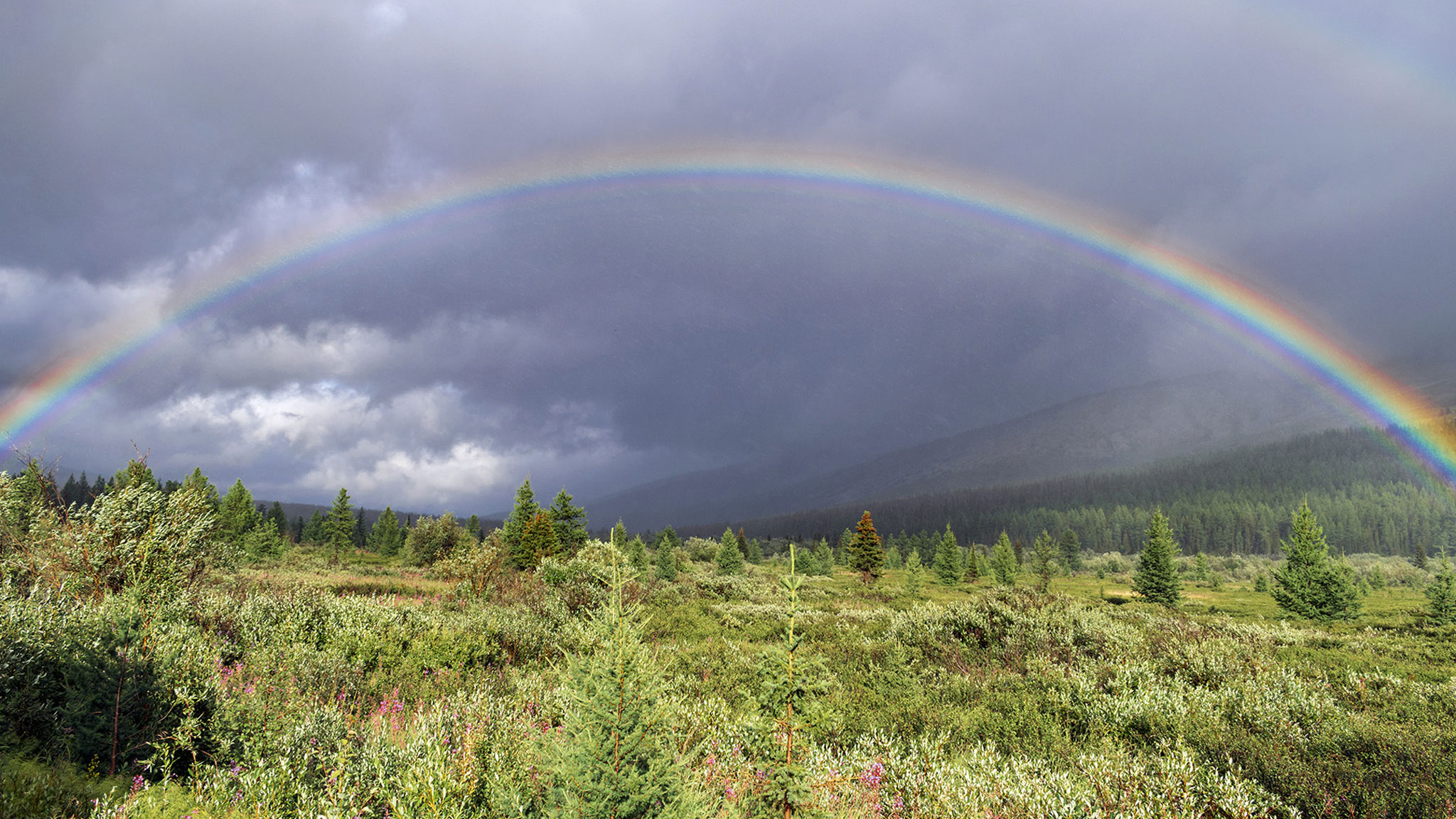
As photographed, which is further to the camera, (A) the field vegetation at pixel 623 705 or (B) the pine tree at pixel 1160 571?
(B) the pine tree at pixel 1160 571

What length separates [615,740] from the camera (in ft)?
14.7

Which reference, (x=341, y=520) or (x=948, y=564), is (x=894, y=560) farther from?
(x=341, y=520)

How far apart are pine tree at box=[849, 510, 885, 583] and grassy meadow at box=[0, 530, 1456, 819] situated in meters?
42.1

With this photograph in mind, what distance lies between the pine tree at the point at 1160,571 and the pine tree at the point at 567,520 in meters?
54.0

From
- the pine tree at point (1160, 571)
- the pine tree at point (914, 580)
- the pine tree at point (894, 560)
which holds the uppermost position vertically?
the pine tree at point (1160, 571)

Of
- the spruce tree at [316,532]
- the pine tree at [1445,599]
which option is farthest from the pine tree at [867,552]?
the spruce tree at [316,532]

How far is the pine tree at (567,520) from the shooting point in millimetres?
53178

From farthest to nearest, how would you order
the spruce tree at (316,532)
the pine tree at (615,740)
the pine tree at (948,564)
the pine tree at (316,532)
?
the pine tree at (316,532) < the spruce tree at (316,532) < the pine tree at (948,564) < the pine tree at (615,740)

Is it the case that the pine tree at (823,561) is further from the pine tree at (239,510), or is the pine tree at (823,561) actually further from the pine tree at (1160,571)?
the pine tree at (239,510)

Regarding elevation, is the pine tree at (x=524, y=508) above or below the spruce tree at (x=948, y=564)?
above

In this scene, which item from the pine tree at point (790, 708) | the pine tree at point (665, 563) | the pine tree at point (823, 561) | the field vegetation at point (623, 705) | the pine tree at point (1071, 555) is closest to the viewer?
the pine tree at point (790, 708)

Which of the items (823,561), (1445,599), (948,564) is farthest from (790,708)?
(823,561)

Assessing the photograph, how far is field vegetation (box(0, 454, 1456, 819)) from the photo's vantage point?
510 cm

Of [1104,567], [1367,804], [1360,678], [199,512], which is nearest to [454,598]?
[199,512]
